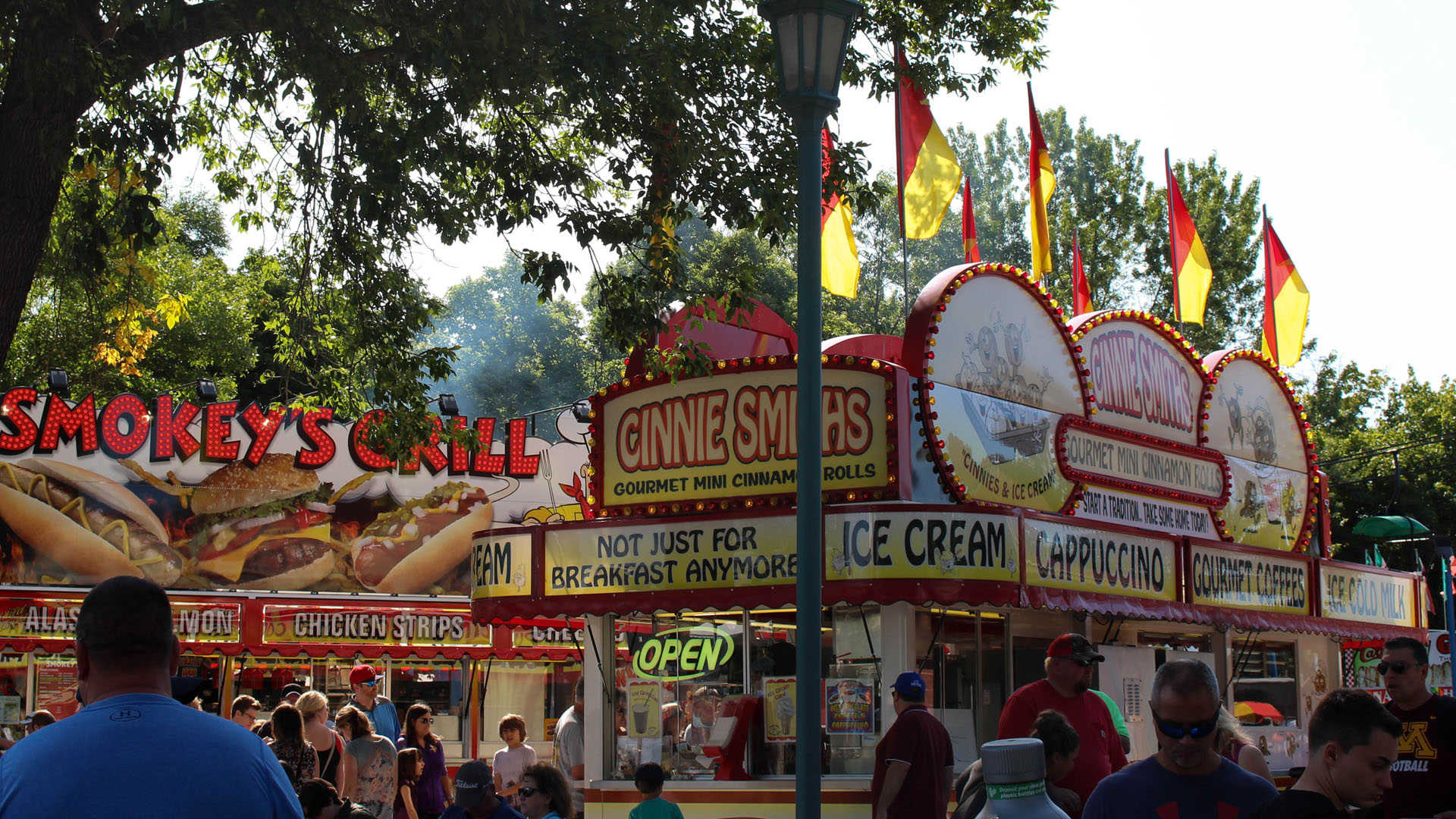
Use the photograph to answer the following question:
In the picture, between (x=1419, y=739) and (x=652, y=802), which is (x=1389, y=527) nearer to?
(x=652, y=802)

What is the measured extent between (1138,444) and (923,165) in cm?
353

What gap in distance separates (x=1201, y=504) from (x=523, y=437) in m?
13.7

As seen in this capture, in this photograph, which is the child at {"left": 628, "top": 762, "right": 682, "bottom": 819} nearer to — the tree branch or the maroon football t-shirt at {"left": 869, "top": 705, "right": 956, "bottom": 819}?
the maroon football t-shirt at {"left": 869, "top": 705, "right": 956, "bottom": 819}

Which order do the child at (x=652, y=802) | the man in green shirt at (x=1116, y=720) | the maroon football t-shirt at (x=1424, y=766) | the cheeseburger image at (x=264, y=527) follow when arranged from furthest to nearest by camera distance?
1. the cheeseburger image at (x=264, y=527)
2. the child at (x=652, y=802)
3. the man in green shirt at (x=1116, y=720)
4. the maroon football t-shirt at (x=1424, y=766)

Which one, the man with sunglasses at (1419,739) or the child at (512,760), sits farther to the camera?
the child at (512,760)

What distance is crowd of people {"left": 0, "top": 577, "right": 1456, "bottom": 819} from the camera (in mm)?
2758

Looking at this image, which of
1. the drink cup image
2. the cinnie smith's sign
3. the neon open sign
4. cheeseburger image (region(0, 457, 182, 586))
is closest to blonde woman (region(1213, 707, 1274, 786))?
the cinnie smith's sign

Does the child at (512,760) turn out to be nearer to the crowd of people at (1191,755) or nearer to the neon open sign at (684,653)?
the neon open sign at (684,653)

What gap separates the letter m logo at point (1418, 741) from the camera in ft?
19.0

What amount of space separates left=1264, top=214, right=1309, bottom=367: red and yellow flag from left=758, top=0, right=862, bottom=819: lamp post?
13994 millimetres

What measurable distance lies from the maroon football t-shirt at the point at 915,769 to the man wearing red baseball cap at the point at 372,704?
428cm

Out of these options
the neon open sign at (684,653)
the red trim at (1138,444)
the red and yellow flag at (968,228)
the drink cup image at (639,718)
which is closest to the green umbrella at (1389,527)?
the red trim at (1138,444)

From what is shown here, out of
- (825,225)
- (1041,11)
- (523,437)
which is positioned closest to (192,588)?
(523,437)

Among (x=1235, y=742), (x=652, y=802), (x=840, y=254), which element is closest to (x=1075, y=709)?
(x=1235, y=742)
